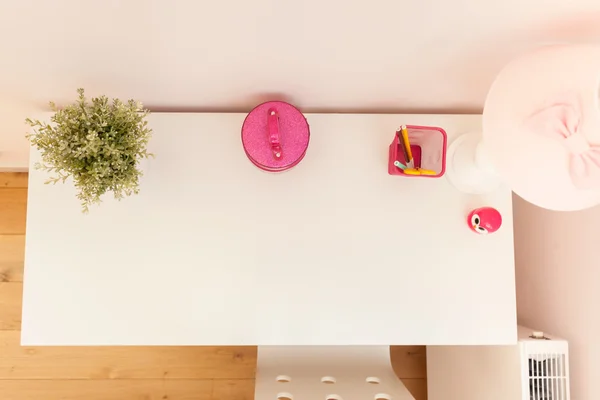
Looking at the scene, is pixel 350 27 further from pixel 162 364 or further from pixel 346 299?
pixel 162 364

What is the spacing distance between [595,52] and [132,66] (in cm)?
67

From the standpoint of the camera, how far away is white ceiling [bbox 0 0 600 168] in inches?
26.0

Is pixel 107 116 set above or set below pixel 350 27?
below

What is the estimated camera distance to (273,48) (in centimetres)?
75

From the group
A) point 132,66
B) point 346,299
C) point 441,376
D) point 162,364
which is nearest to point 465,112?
point 346,299

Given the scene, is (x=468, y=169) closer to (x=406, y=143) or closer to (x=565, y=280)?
(x=406, y=143)

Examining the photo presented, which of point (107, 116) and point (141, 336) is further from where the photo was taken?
point (141, 336)

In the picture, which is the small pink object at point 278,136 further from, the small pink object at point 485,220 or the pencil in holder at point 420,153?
the small pink object at point 485,220

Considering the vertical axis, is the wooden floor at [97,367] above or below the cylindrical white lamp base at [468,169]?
below

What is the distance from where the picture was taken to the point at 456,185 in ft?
3.05

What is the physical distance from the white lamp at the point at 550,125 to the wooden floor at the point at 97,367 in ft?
3.45

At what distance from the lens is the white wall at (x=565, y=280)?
94 cm

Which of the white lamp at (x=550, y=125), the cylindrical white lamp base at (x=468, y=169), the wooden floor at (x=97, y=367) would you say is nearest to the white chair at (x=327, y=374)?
the wooden floor at (x=97, y=367)

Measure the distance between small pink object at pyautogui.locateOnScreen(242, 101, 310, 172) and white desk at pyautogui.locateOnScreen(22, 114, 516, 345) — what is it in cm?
5
